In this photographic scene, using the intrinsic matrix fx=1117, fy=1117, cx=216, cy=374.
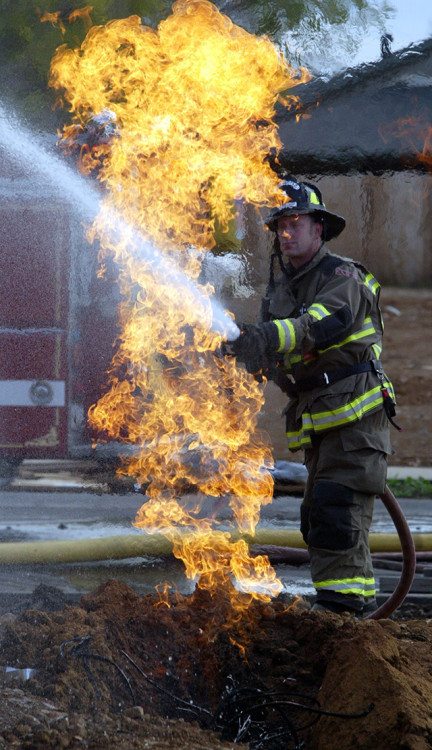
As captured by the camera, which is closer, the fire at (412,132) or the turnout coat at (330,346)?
the turnout coat at (330,346)

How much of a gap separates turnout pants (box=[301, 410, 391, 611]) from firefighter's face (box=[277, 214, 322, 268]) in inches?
31.1

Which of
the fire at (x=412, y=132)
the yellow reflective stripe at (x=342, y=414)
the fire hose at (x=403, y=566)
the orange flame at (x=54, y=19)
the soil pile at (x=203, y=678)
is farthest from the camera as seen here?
the orange flame at (x=54, y=19)

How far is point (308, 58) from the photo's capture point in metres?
7.48

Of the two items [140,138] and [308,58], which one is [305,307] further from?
[308,58]

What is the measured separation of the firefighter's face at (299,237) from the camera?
5047mm

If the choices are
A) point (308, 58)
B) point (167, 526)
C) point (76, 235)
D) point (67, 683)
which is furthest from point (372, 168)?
point (67, 683)

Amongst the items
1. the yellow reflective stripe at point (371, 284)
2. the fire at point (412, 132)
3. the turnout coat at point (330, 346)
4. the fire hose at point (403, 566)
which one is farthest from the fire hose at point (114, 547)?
the fire at point (412, 132)

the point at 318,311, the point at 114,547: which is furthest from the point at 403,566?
the point at 114,547

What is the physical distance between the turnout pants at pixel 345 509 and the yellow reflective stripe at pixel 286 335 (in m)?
0.53

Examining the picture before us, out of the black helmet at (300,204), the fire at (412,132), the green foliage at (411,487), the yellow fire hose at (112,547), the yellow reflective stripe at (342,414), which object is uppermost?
the fire at (412,132)

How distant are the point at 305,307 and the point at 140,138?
1.04 meters

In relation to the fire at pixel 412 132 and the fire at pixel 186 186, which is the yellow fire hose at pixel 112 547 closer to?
the fire at pixel 186 186

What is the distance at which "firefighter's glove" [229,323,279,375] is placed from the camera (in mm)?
4508

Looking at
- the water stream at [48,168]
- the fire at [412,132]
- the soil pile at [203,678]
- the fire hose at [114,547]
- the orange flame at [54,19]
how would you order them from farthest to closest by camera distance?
1. the orange flame at [54,19]
2. the fire at [412,132]
3. the water stream at [48,168]
4. the fire hose at [114,547]
5. the soil pile at [203,678]
